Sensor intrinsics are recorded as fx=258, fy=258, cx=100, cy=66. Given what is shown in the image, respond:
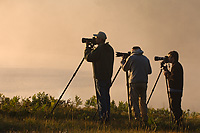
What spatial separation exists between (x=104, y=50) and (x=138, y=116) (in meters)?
2.74

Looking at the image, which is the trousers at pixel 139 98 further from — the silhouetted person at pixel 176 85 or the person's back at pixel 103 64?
the person's back at pixel 103 64

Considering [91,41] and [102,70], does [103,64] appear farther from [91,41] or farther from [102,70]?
[91,41]

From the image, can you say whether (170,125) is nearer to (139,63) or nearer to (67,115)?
(139,63)

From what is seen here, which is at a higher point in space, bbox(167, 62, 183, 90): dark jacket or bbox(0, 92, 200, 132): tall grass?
bbox(167, 62, 183, 90): dark jacket

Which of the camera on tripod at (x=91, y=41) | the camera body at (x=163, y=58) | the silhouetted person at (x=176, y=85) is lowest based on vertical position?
the silhouetted person at (x=176, y=85)

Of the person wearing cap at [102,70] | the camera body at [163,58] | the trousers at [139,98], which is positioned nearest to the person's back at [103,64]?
the person wearing cap at [102,70]

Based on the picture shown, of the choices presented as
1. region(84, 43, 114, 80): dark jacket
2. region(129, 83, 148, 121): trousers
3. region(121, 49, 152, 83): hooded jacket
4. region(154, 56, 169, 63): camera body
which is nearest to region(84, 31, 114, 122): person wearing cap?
region(84, 43, 114, 80): dark jacket

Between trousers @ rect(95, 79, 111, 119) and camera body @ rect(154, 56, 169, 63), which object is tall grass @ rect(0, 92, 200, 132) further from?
camera body @ rect(154, 56, 169, 63)

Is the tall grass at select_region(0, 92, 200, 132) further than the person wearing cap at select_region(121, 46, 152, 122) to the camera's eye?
No

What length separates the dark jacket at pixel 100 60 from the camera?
27.5ft

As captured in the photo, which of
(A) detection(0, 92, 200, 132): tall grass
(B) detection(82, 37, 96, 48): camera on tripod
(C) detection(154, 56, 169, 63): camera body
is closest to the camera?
(A) detection(0, 92, 200, 132): tall grass

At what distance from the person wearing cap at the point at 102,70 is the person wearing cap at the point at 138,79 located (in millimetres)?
874

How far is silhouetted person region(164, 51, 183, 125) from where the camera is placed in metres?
8.99

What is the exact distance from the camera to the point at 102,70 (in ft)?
27.7
